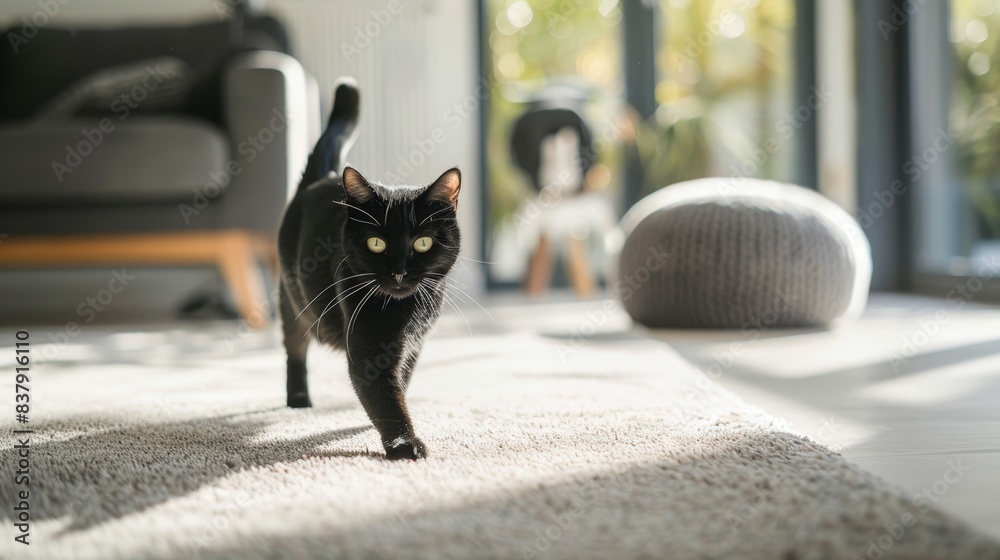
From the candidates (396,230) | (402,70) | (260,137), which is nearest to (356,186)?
(396,230)

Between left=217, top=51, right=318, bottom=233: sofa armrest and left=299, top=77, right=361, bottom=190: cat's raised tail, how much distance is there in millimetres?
1145

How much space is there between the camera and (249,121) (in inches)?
90.5

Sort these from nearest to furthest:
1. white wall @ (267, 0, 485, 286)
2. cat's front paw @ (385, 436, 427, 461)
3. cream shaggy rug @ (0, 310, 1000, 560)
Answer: cream shaggy rug @ (0, 310, 1000, 560) → cat's front paw @ (385, 436, 427, 461) → white wall @ (267, 0, 485, 286)

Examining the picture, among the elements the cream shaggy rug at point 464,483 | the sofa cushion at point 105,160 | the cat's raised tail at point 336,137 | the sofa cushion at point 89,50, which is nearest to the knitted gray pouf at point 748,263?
the cream shaggy rug at point 464,483

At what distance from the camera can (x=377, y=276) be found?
0.93 m

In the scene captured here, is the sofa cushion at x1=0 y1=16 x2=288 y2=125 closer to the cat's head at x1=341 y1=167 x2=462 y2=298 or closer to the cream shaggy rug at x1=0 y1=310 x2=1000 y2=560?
the cream shaggy rug at x1=0 y1=310 x2=1000 y2=560

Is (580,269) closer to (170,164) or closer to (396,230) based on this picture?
(170,164)

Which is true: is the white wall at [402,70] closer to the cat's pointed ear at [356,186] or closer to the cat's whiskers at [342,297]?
the cat's whiskers at [342,297]

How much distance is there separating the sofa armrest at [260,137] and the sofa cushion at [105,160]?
0.08 m

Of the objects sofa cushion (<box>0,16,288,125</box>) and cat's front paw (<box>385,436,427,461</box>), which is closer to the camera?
cat's front paw (<box>385,436,427,461</box>)

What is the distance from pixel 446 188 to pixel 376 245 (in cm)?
11

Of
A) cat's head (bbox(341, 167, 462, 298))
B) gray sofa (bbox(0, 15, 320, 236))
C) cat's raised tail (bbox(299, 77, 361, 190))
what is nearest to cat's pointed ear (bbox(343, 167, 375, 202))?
cat's head (bbox(341, 167, 462, 298))

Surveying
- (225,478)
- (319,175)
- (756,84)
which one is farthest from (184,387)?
(756,84)

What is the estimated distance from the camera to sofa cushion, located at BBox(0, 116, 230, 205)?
222 centimetres
